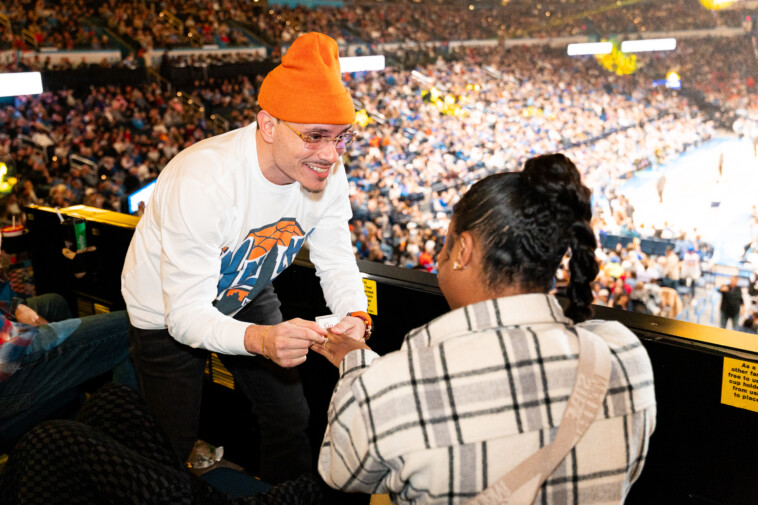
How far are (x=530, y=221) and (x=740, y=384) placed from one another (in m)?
0.67

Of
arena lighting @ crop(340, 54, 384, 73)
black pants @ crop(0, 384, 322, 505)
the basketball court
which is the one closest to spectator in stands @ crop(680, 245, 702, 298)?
the basketball court

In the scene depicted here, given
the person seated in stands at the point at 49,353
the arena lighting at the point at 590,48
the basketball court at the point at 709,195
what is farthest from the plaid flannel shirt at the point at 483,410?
the arena lighting at the point at 590,48

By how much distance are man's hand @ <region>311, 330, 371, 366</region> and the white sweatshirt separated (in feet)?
0.62

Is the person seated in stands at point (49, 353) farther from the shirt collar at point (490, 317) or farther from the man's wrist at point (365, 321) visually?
the shirt collar at point (490, 317)

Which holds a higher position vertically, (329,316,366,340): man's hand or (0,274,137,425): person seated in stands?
(329,316,366,340): man's hand

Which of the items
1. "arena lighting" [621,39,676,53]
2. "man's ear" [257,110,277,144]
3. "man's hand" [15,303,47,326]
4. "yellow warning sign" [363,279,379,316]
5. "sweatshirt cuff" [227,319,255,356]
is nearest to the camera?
"sweatshirt cuff" [227,319,255,356]

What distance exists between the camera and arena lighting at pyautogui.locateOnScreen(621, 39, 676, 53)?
22016 mm

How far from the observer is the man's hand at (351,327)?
1427 millimetres

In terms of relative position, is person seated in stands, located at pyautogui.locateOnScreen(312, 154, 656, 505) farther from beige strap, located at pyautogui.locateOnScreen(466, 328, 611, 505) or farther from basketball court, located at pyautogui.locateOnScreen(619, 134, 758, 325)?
basketball court, located at pyautogui.locateOnScreen(619, 134, 758, 325)

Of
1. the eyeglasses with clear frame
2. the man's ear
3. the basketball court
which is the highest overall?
the man's ear

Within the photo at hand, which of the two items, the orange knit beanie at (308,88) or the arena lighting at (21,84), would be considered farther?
the arena lighting at (21,84)

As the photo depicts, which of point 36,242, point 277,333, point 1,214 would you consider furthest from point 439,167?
point 277,333

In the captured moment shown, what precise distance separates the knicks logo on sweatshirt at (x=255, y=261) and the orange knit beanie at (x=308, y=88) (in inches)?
11.9

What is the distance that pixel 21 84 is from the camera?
1238 cm
